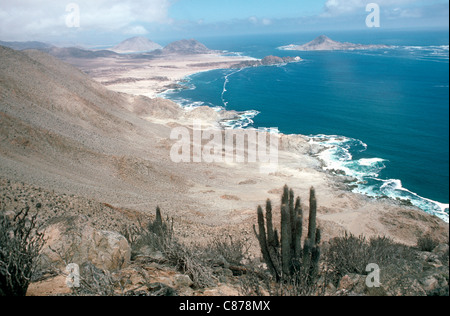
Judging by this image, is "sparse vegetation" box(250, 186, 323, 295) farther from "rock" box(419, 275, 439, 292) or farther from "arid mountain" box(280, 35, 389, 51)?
"arid mountain" box(280, 35, 389, 51)

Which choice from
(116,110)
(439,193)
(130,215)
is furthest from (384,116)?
(130,215)

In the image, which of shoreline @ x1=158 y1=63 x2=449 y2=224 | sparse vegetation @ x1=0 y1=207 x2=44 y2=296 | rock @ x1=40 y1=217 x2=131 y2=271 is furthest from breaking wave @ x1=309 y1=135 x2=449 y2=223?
sparse vegetation @ x1=0 y1=207 x2=44 y2=296
